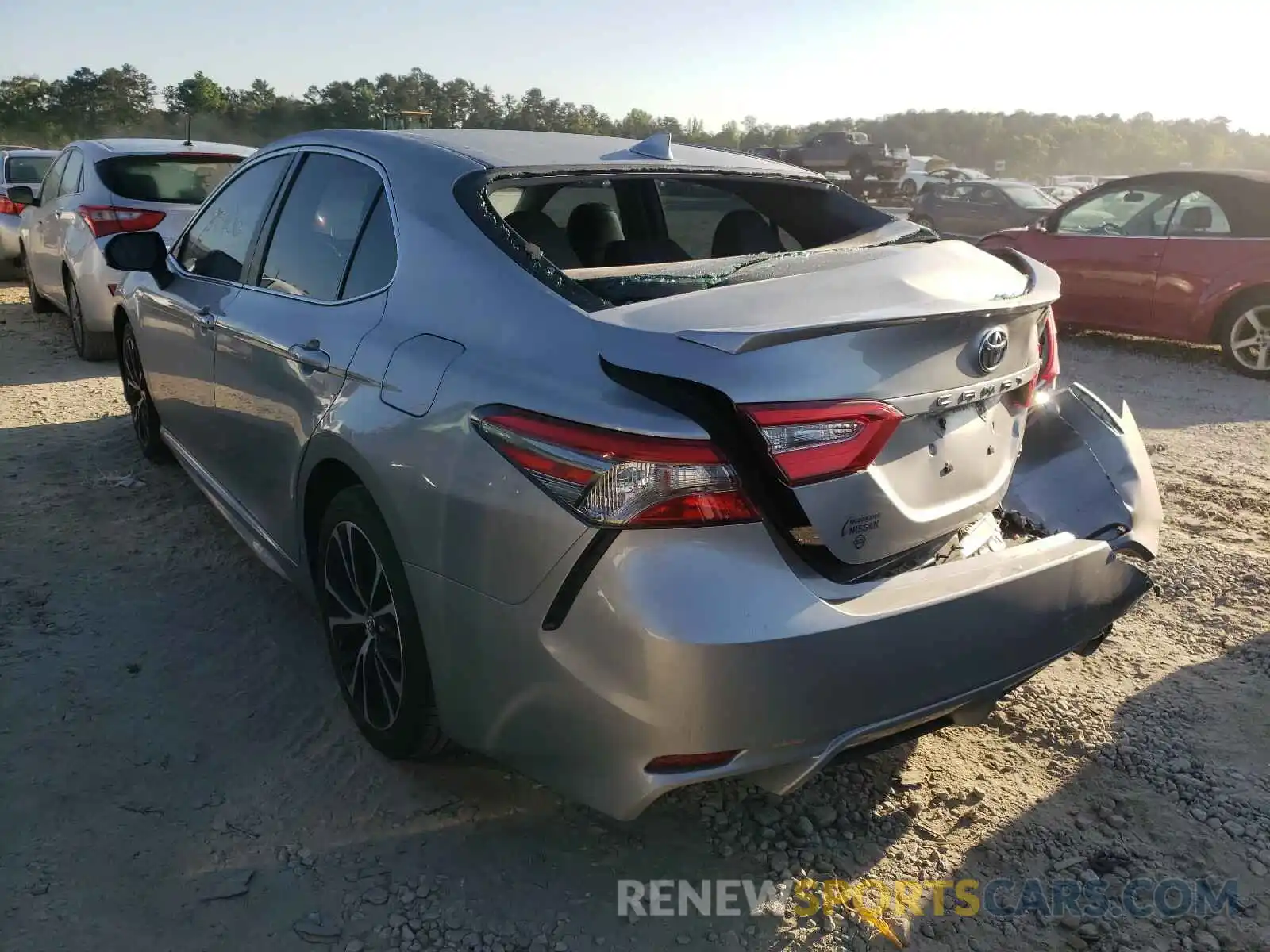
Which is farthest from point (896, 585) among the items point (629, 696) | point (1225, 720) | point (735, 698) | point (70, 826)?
point (70, 826)

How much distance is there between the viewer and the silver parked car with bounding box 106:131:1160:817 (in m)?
1.90

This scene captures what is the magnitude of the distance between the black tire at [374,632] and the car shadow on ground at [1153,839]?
1422mm

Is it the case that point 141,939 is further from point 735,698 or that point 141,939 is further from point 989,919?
point 989,919

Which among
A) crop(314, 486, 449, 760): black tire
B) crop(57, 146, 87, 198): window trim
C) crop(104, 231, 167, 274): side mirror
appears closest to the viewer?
crop(314, 486, 449, 760): black tire

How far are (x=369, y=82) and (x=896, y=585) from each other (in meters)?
57.2

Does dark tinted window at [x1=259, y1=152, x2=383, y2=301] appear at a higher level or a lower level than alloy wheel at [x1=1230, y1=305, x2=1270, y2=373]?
higher

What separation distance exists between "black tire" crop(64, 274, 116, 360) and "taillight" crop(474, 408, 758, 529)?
22.1 ft

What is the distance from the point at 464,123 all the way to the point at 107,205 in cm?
3541

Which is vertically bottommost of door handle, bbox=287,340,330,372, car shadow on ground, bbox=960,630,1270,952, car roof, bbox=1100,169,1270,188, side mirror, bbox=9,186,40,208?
car shadow on ground, bbox=960,630,1270,952

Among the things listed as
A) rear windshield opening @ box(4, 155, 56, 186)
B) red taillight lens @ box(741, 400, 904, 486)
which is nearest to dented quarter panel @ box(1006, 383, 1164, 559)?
red taillight lens @ box(741, 400, 904, 486)

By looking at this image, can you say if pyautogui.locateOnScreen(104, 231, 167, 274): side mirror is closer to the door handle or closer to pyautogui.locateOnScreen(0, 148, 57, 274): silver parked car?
the door handle

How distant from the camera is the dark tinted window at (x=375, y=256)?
2.64 m

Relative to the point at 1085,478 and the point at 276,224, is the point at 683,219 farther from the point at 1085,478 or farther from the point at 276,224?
the point at 1085,478

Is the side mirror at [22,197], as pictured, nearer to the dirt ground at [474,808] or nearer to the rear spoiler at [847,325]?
the dirt ground at [474,808]
